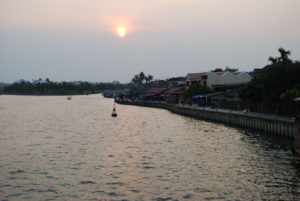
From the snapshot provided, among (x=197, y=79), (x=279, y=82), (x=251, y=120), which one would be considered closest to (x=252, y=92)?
(x=279, y=82)

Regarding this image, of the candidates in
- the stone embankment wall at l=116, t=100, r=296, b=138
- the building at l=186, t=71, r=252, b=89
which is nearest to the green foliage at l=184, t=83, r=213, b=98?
the building at l=186, t=71, r=252, b=89

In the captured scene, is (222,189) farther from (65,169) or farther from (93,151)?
(93,151)

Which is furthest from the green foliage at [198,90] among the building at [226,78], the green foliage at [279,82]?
the green foliage at [279,82]

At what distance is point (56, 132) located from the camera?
52906 mm

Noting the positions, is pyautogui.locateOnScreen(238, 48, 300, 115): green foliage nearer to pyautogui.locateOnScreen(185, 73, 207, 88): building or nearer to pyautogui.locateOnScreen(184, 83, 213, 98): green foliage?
pyautogui.locateOnScreen(184, 83, 213, 98): green foliage

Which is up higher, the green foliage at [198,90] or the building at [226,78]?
the building at [226,78]

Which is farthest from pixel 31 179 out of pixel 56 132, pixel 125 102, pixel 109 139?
pixel 125 102

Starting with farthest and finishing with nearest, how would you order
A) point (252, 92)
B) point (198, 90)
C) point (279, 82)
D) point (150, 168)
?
point (198, 90) < point (252, 92) < point (279, 82) < point (150, 168)

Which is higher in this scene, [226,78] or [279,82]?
[226,78]

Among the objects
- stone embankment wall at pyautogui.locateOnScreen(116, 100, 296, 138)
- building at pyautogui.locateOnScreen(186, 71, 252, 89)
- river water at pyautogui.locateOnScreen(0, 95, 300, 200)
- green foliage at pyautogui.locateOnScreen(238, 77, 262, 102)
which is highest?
building at pyautogui.locateOnScreen(186, 71, 252, 89)

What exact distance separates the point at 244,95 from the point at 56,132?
33563mm

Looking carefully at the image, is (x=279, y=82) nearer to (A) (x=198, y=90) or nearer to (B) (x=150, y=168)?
(B) (x=150, y=168)

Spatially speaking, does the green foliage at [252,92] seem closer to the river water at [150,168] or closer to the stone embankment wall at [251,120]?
the stone embankment wall at [251,120]

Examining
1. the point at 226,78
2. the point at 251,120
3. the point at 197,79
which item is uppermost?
the point at 197,79
